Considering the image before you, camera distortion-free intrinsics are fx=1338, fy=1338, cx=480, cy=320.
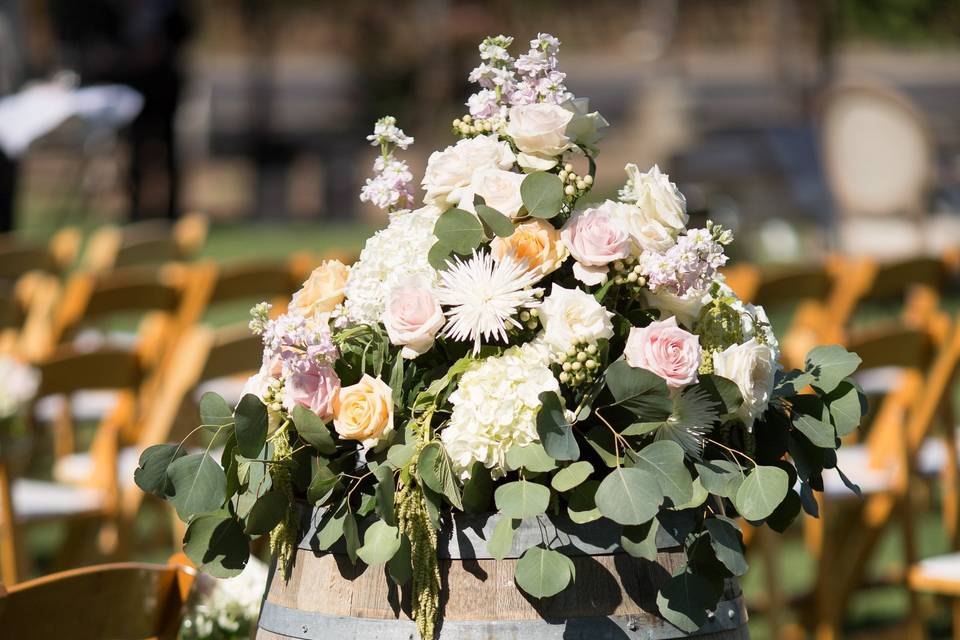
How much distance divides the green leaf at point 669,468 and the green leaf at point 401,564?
26 cm

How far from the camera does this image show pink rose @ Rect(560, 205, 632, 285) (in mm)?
1484

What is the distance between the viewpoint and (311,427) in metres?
1.48

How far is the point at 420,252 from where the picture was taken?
157 centimetres

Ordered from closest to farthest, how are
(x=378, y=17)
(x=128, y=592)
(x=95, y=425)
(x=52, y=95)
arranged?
(x=128, y=592), (x=95, y=425), (x=52, y=95), (x=378, y=17)

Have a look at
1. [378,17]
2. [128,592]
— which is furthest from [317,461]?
[378,17]

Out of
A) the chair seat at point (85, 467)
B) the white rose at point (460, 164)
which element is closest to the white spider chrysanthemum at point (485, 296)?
the white rose at point (460, 164)

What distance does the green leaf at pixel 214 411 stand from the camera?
5.03 feet

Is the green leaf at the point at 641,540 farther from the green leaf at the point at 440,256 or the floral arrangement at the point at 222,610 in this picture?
the floral arrangement at the point at 222,610

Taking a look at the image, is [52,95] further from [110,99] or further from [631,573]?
[631,573]

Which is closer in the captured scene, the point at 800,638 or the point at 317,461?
the point at 317,461

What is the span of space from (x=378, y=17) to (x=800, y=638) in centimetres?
2106

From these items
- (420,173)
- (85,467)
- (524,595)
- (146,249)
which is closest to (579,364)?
(524,595)

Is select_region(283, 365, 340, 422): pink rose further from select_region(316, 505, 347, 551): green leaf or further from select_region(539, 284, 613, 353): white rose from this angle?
select_region(539, 284, 613, 353): white rose

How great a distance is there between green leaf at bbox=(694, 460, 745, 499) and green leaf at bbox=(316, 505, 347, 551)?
1.30 ft
